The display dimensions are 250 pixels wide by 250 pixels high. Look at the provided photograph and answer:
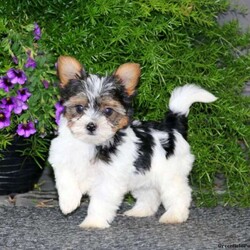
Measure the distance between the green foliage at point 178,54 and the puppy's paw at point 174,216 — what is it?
0.64m

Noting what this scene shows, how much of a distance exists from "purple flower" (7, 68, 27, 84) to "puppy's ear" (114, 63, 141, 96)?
2.48 feet

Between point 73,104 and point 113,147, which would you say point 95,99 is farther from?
point 113,147

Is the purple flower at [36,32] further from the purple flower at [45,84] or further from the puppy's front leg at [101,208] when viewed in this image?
the puppy's front leg at [101,208]

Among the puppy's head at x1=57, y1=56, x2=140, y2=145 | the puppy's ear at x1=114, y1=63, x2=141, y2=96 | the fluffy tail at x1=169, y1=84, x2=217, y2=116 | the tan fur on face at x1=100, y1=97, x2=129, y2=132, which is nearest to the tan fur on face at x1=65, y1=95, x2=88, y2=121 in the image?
the puppy's head at x1=57, y1=56, x2=140, y2=145

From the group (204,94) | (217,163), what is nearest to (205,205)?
(217,163)

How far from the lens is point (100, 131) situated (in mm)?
5332

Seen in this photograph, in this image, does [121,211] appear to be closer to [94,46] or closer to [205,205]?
[205,205]

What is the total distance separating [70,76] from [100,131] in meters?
0.52

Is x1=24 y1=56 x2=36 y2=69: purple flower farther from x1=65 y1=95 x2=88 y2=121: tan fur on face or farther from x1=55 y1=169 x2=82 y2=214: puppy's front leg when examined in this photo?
x1=55 y1=169 x2=82 y2=214: puppy's front leg

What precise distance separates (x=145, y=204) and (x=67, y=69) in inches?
52.2

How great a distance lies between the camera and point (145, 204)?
6184mm

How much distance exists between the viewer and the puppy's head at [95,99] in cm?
535

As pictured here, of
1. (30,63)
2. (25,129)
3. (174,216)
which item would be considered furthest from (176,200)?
(30,63)

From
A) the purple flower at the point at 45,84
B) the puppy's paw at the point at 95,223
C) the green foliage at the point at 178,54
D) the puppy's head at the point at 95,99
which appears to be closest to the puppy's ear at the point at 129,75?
the puppy's head at the point at 95,99
